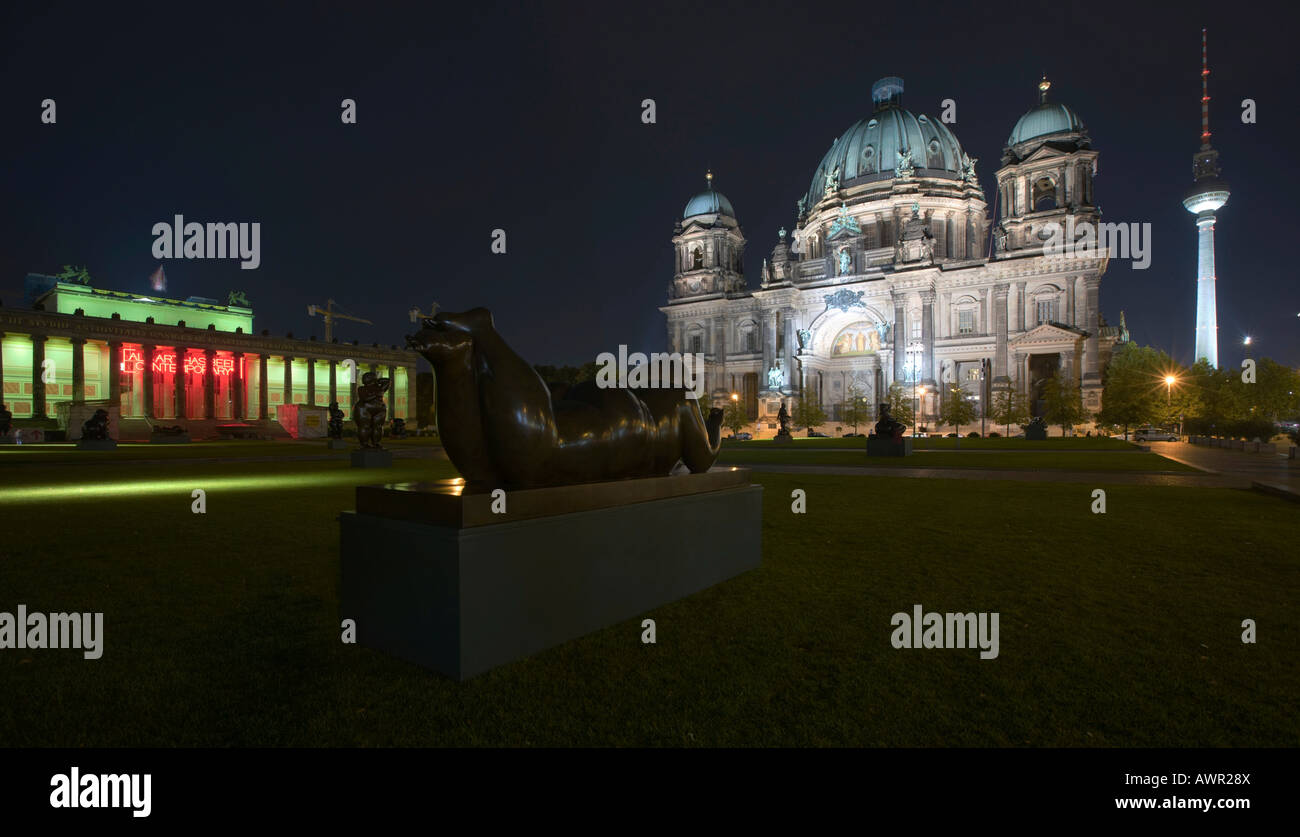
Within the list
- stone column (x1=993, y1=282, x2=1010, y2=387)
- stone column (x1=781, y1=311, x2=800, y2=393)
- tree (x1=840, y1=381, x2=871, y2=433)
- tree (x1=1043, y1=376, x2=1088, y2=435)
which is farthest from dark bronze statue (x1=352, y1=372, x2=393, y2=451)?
stone column (x1=993, y1=282, x2=1010, y2=387)

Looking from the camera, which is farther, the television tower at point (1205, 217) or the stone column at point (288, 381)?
the television tower at point (1205, 217)

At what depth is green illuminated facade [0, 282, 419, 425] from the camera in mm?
63031

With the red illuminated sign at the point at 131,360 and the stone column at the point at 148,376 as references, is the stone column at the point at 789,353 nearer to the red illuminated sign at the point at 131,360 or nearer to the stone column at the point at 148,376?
the stone column at the point at 148,376

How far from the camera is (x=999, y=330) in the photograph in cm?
7094

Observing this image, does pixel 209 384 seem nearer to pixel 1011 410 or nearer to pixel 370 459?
pixel 370 459

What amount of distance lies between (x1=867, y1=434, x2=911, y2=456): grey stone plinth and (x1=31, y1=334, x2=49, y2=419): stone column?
76801 mm

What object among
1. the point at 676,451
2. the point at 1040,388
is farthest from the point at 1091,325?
the point at 676,451

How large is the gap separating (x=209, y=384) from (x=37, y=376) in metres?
16.1

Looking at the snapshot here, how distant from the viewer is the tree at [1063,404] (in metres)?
57.8

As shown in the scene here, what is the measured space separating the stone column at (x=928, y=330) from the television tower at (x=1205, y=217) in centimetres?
7327

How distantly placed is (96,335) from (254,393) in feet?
60.2

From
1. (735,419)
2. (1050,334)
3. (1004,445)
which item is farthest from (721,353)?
(1004,445)

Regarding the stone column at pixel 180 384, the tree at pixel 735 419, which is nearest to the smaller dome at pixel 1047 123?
the tree at pixel 735 419
